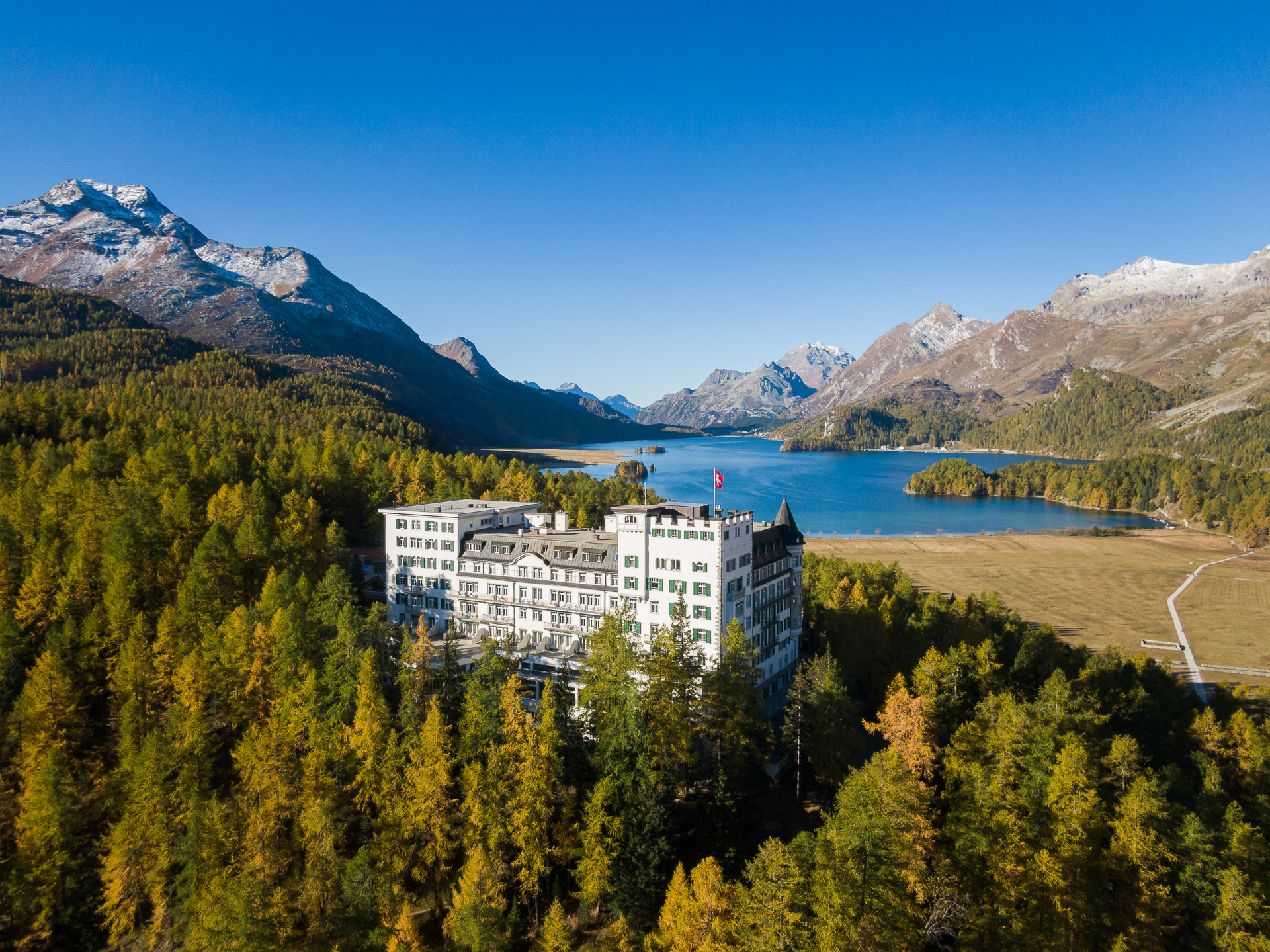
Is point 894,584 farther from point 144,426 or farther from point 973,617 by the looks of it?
point 144,426

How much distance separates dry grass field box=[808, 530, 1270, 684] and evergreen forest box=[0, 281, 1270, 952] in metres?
35.4

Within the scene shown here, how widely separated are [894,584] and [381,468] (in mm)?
79599

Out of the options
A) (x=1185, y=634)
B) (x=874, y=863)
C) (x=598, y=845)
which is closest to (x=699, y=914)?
(x=598, y=845)

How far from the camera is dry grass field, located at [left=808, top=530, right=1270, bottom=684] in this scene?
98.9m

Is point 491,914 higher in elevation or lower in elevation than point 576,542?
lower

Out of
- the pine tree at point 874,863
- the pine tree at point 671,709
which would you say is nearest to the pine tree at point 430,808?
the pine tree at point 671,709

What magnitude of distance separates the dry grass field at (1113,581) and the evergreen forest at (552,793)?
35.4 meters

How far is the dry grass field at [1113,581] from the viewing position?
98875 millimetres

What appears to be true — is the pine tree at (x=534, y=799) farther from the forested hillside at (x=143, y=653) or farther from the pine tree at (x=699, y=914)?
the forested hillside at (x=143, y=653)

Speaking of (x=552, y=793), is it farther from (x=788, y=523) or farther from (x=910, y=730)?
(x=788, y=523)

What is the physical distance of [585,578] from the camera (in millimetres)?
65562

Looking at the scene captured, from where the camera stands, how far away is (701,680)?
5266 centimetres

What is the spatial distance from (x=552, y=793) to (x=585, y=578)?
2351cm

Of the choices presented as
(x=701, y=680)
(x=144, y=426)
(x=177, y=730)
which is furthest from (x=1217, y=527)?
(x=144, y=426)
